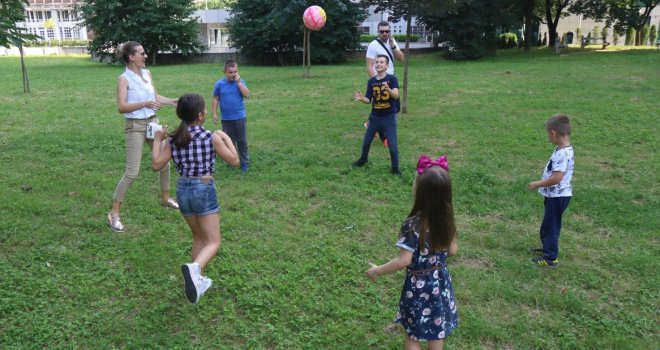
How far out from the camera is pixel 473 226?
5.52 metres

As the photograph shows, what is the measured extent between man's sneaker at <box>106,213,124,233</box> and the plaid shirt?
1.99 meters

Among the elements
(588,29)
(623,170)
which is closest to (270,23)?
(623,170)

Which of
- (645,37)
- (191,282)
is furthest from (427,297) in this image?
(645,37)

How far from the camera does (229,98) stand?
7.25 metres

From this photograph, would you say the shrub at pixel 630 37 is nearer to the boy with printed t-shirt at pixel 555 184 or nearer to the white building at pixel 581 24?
the white building at pixel 581 24

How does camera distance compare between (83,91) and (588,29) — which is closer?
(83,91)

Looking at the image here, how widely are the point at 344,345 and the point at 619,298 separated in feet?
7.41

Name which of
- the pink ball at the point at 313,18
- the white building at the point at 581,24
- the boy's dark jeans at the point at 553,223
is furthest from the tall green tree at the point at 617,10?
the boy's dark jeans at the point at 553,223

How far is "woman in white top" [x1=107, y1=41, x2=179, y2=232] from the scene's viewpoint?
5.08m

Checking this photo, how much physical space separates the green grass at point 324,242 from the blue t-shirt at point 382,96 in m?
0.87

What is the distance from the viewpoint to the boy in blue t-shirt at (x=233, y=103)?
7229 mm

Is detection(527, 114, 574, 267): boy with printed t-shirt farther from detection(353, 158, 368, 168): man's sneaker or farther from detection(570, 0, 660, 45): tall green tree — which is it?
detection(570, 0, 660, 45): tall green tree

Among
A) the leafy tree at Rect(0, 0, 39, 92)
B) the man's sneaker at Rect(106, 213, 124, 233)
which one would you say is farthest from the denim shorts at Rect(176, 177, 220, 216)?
the leafy tree at Rect(0, 0, 39, 92)

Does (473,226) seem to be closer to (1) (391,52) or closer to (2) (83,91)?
(1) (391,52)
